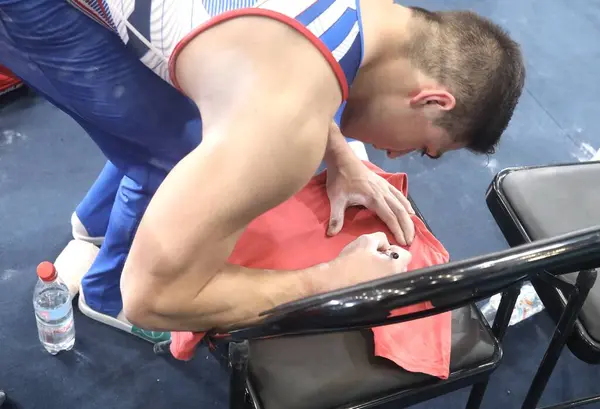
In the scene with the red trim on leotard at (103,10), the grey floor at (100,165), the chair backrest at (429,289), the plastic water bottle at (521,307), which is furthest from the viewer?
the plastic water bottle at (521,307)

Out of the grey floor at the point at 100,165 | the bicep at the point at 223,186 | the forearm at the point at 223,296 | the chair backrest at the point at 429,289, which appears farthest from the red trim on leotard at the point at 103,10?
the grey floor at the point at 100,165

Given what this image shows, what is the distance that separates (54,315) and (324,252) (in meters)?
0.70

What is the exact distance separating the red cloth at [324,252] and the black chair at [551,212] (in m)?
0.18

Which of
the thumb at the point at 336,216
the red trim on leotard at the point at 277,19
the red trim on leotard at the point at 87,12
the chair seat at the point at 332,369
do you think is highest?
the red trim on leotard at the point at 277,19

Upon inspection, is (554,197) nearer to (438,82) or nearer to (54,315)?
(438,82)

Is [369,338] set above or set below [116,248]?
above

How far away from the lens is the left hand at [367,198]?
1.12 metres

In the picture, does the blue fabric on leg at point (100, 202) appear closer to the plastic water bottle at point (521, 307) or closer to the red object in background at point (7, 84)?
the red object in background at point (7, 84)

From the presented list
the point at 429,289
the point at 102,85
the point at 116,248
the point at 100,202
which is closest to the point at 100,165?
the point at 100,202

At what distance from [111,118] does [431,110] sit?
1.67 ft

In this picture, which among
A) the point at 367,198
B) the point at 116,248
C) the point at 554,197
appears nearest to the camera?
the point at 367,198

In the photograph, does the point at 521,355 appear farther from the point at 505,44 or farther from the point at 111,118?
the point at 111,118

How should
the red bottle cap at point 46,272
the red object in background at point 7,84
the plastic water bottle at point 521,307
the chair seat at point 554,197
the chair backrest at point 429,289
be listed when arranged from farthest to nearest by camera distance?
the red object in background at point 7,84 → the plastic water bottle at point 521,307 → the red bottle cap at point 46,272 → the chair seat at point 554,197 → the chair backrest at point 429,289

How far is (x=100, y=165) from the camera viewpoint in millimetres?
1935
